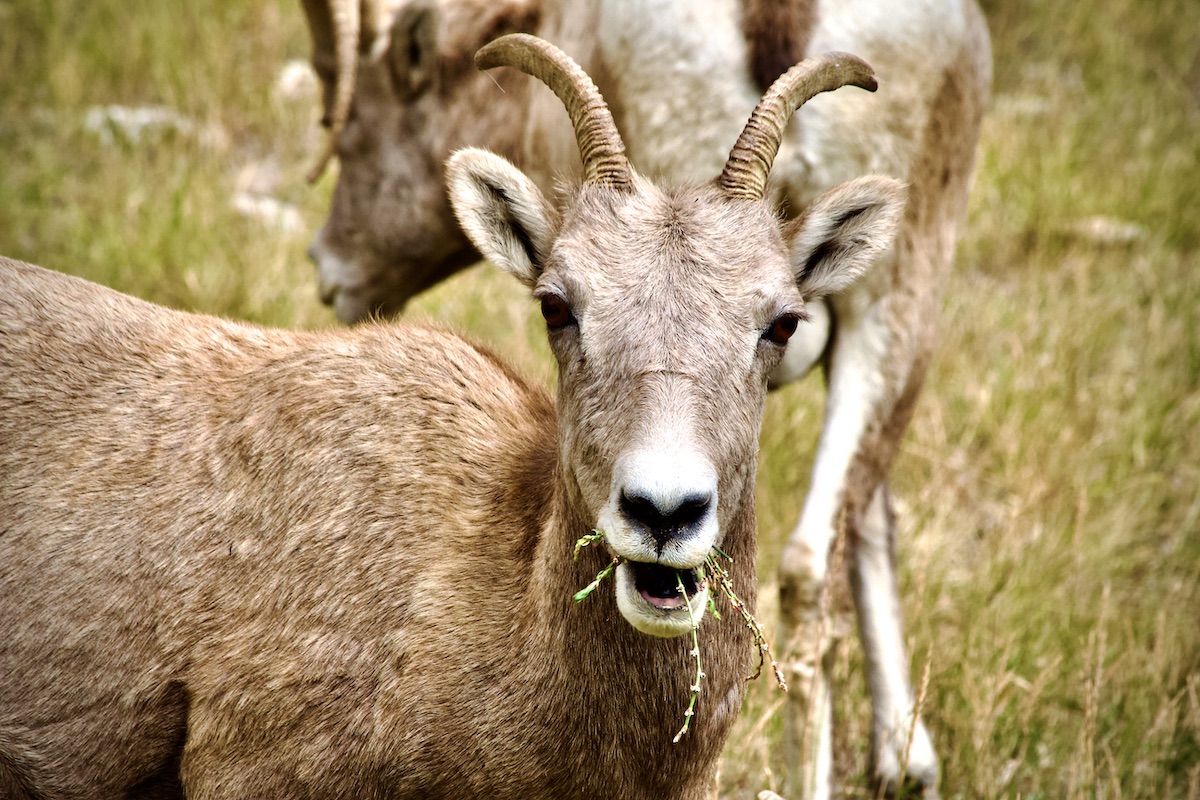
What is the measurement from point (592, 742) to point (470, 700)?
0.32 m

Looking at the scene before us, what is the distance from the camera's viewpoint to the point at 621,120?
443 centimetres

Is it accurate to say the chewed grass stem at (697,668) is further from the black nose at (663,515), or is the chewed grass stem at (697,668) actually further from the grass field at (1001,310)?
the grass field at (1001,310)

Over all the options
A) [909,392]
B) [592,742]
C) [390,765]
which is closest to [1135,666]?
[909,392]

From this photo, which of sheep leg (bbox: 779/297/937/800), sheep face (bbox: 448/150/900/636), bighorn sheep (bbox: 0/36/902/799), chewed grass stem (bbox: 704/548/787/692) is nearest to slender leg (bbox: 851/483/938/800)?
sheep leg (bbox: 779/297/937/800)

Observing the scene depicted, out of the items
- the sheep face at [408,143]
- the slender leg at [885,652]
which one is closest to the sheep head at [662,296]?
the slender leg at [885,652]

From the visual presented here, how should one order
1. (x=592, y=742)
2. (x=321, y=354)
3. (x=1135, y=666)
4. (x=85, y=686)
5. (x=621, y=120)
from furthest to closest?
(x=1135, y=666)
(x=621, y=120)
(x=321, y=354)
(x=85, y=686)
(x=592, y=742)

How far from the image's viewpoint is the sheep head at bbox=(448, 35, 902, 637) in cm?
253

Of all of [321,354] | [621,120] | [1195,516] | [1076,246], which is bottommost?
[1195,516]

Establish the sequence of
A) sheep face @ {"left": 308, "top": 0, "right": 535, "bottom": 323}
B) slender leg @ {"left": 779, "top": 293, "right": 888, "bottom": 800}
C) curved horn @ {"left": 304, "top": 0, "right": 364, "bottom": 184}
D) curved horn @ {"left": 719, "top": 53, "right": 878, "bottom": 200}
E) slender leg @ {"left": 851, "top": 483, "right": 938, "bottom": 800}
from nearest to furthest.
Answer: curved horn @ {"left": 719, "top": 53, "right": 878, "bottom": 200} → slender leg @ {"left": 779, "top": 293, "right": 888, "bottom": 800} → slender leg @ {"left": 851, "top": 483, "right": 938, "bottom": 800} → curved horn @ {"left": 304, "top": 0, "right": 364, "bottom": 184} → sheep face @ {"left": 308, "top": 0, "right": 535, "bottom": 323}

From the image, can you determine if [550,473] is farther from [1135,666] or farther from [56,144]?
[56,144]

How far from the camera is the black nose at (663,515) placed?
8.00 feet

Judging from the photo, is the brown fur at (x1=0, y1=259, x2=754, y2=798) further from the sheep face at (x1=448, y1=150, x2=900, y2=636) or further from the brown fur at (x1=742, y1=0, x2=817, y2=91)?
the brown fur at (x1=742, y1=0, x2=817, y2=91)

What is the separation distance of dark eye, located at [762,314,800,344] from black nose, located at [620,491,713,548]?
2.17 feet

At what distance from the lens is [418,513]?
10.7ft
